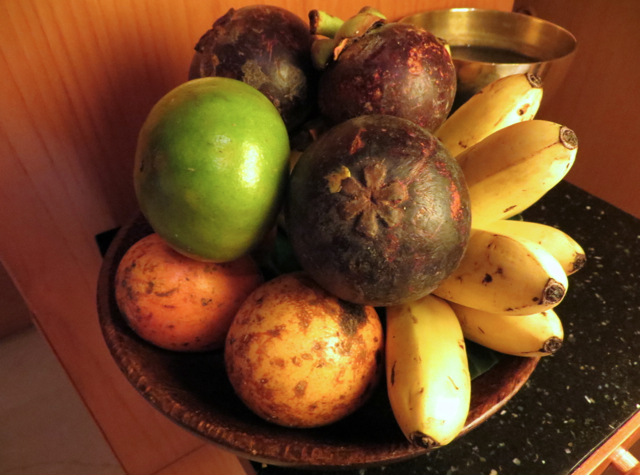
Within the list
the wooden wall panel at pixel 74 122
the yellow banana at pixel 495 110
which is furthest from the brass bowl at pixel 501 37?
the yellow banana at pixel 495 110

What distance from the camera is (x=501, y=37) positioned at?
1.00m

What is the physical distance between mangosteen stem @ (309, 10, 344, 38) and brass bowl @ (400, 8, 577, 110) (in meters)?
0.37

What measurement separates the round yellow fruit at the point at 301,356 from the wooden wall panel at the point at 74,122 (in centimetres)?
42

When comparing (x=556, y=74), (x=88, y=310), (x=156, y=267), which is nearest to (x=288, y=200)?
(x=156, y=267)

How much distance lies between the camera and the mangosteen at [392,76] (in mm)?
502

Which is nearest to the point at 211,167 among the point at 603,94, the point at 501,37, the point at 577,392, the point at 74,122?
the point at 74,122

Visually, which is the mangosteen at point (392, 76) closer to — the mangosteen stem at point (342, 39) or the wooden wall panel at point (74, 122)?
the mangosteen stem at point (342, 39)

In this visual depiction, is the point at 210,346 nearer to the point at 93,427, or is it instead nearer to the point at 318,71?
the point at 318,71

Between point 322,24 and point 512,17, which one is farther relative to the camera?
point 512,17

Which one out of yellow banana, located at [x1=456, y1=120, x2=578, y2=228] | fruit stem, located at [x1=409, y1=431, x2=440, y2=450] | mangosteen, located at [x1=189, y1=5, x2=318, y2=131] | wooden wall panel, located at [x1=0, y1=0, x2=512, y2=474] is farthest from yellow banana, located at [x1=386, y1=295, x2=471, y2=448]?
wooden wall panel, located at [x1=0, y1=0, x2=512, y2=474]

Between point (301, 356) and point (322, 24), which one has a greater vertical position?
point (322, 24)

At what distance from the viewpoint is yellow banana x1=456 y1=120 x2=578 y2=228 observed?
0.48 meters

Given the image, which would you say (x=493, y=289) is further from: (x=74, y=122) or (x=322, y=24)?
(x=74, y=122)

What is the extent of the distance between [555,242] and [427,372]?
0.24m
